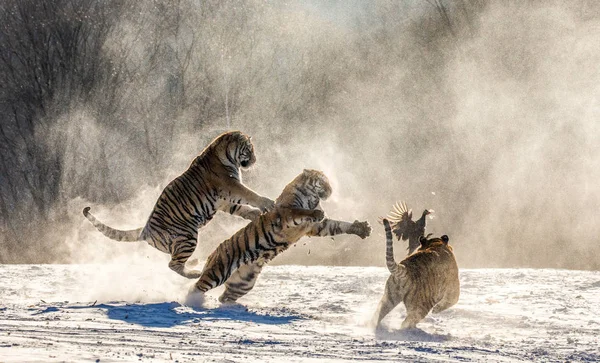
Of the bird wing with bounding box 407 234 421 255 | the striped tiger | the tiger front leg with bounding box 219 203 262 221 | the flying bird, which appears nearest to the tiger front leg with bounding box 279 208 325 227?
the striped tiger

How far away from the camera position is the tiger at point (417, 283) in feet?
22.6

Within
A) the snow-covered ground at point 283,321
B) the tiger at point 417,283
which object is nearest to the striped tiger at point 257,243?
the snow-covered ground at point 283,321

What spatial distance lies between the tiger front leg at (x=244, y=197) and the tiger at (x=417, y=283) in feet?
4.30

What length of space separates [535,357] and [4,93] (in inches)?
675

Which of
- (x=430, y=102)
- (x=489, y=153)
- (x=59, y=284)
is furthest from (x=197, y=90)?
(x=59, y=284)

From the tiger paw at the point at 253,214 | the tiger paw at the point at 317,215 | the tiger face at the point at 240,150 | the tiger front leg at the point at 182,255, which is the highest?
the tiger face at the point at 240,150

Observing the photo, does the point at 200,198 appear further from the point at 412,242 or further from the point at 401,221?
the point at 412,242

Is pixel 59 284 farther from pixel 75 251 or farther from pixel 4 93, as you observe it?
pixel 4 93

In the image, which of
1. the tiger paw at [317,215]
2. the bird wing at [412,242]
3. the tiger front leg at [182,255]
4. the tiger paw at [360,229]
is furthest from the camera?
the bird wing at [412,242]

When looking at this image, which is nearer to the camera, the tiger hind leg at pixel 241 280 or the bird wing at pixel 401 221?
the tiger hind leg at pixel 241 280

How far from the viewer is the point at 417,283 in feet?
22.7

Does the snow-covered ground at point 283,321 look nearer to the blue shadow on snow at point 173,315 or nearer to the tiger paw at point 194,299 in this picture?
the blue shadow on snow at point 173,315

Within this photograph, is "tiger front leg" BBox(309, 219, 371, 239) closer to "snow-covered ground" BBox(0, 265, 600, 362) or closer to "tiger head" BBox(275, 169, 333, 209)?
"tiger head" BBox(275, 169, 333, 209)

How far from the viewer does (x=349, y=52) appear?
76.3ft
